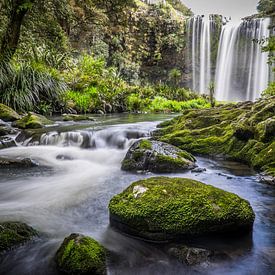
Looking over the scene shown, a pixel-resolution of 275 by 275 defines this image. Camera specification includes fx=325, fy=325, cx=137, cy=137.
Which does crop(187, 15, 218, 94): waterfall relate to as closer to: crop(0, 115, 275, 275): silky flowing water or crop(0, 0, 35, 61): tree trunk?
crop(0, 0, 35, 61): tree trunk

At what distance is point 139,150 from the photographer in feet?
20.8

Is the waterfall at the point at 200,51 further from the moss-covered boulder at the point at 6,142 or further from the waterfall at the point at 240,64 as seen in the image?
the moss-covered boulder at the point at 6,142

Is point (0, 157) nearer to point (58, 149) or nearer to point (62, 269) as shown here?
point (58, 149)

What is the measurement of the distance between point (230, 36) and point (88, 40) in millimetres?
15450

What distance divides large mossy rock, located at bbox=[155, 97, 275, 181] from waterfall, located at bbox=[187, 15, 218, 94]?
2997 centimetres

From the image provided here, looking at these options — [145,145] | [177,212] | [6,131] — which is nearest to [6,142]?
[6,131]

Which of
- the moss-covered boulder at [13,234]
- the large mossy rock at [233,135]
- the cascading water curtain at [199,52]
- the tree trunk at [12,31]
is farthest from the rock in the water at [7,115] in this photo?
the cascading water curtain at [199,52]

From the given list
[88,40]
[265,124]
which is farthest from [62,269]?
[88,40]

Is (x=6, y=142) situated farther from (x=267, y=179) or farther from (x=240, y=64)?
(x=240, y=64)

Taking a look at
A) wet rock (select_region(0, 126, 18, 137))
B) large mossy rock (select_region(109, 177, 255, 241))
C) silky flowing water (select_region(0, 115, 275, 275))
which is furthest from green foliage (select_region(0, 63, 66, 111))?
large mossy rock (select_region(109, 177, 255, 241))

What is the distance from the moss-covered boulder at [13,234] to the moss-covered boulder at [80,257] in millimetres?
514

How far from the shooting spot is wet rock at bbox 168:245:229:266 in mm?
2965

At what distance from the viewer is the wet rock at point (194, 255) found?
117 inches

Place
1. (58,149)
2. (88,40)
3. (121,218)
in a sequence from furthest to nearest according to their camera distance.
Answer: (88,40)
(58,149)
(121,218)
